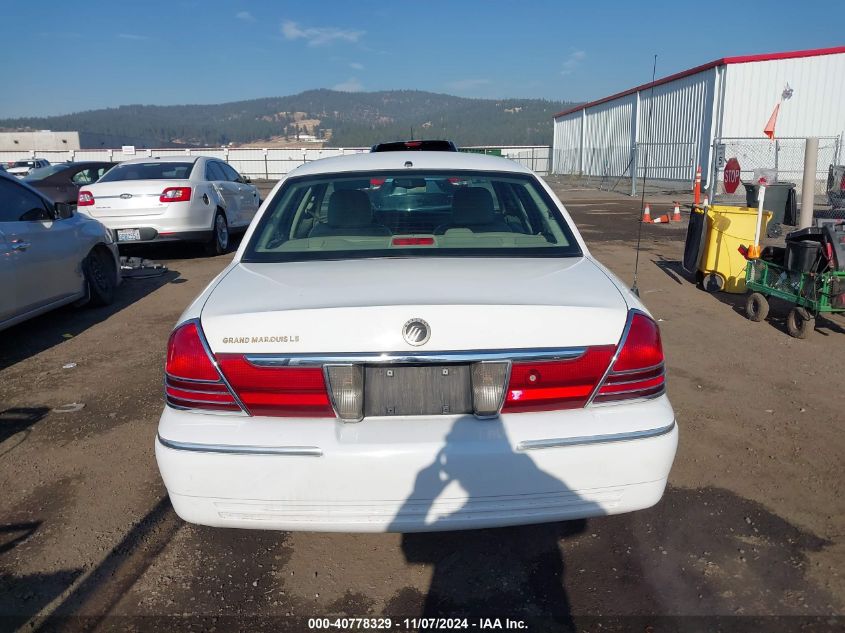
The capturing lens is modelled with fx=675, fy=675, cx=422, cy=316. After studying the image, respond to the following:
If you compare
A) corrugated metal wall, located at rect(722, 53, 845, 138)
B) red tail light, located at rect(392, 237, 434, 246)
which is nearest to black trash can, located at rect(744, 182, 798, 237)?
red tail light, located at rect(392, 237, 434, 246)

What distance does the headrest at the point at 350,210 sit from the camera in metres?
3.51

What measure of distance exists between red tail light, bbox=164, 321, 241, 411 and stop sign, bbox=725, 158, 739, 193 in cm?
1841

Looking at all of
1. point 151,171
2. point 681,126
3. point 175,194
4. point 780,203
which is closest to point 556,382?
point 175,194

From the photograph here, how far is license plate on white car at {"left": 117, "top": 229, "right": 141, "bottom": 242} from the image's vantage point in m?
9.66

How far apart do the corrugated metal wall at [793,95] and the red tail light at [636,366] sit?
26.0m

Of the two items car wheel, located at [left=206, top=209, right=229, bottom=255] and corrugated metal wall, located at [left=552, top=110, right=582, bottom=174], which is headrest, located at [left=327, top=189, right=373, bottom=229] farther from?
corrugated metal wall, located at [left=552, top=110, right=582, bottom=174]

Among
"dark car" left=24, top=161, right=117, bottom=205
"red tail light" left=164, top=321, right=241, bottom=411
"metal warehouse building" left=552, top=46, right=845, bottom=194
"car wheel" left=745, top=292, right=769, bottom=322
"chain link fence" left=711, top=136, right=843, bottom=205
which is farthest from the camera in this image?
"metal warehouse building" left=552, top=46, right=845, bottom=194

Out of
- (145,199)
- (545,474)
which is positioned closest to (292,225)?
(545,474)

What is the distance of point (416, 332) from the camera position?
7.30 ft

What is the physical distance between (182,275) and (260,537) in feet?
22.9

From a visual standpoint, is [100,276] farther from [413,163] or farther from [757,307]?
[757,307]

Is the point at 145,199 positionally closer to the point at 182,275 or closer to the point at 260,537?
the point at 182,275

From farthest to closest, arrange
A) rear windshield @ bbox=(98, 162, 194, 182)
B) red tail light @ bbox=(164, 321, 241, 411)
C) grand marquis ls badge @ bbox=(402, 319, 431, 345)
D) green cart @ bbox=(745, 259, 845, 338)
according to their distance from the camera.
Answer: rear windshield @ bbox=(98, 162, 194, 182) → green cart @ bbox=(745, 259, 845, 338) → red tail light @ bbox=(164, 321, 241, 411) → grand marquis ls badge @ bbox=(402, 319, 431, 345)

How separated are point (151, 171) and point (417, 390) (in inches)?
375
